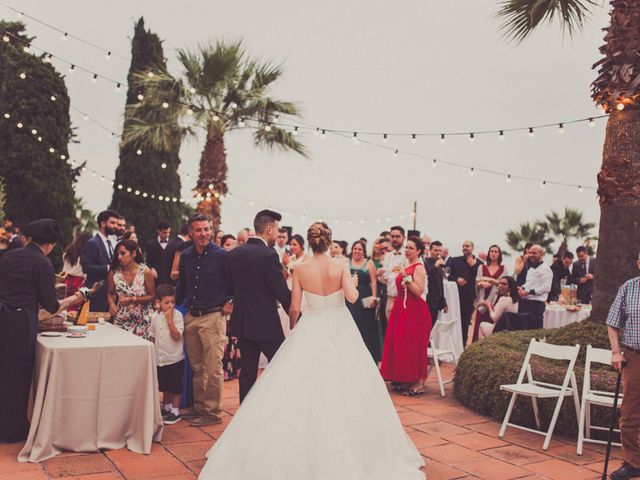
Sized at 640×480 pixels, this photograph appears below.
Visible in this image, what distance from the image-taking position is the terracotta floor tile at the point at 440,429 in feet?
17.9

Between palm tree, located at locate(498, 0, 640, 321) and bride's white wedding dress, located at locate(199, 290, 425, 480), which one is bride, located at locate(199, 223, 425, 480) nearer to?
bride's white wedding dress, located at locate(199, 290, 425, 480)

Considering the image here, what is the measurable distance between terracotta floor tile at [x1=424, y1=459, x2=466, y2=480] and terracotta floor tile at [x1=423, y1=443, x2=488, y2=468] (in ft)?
0.29

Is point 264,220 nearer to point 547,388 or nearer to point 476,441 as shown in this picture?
point 476,441

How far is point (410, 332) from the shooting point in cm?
696

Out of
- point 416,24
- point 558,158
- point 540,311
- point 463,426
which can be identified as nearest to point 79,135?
point 416,24

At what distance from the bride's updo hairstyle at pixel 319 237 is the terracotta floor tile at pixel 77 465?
2.07 m

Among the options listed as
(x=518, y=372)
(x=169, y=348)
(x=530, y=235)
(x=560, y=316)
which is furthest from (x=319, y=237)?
Result: (x=530, y=235)

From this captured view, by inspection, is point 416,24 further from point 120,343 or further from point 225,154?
point 120,343

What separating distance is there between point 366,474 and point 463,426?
83.1 inches

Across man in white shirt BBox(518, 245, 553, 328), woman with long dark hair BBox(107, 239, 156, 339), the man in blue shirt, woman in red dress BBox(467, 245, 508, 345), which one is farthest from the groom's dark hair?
woman in red dress BBox(467, 245, 508, 345)

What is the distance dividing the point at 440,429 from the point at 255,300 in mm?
2099

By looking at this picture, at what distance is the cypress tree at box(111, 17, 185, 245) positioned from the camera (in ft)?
73.6

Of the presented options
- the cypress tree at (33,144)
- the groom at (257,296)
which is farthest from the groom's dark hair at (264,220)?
the cypress tree at (33,144)

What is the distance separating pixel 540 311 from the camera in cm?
870
